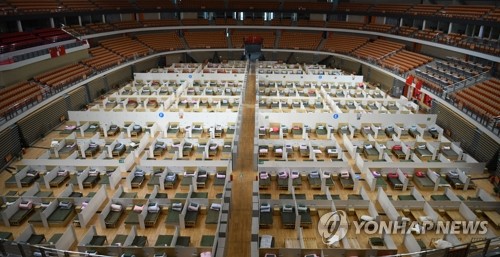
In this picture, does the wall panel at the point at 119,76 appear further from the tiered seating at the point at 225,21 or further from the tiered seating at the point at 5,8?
the tiered seating at the point at 225,21

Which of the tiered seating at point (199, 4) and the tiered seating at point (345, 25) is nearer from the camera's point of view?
the tiered seating at point (345, 25)

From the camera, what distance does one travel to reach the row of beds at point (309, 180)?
1537 centimetres

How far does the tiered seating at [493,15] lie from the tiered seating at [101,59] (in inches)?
1179

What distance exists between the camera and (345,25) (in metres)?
39.4

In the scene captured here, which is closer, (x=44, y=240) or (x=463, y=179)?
(x=44, y=240)

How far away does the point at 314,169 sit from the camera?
16.1 meters

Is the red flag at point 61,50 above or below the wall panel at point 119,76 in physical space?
above

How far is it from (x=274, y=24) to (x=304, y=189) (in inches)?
1197

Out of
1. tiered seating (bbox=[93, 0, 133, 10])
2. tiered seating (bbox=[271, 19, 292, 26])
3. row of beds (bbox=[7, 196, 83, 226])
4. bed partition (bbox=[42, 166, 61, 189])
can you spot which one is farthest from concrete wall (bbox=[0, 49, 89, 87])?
tiered seating (bbox=[271, 19, 292, 26])

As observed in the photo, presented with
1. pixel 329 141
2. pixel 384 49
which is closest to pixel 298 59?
pixel 384 49

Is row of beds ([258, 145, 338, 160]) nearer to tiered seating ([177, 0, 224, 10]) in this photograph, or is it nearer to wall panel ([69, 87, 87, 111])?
wall panel ([69, 87, 87, 111])

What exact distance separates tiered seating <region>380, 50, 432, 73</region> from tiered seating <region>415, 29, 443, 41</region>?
5.66ft

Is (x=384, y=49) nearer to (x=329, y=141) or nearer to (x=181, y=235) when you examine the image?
(x=329, y=141)

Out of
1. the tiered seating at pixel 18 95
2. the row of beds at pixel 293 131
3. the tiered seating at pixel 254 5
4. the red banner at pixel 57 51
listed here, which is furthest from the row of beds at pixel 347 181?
the tiered seating at pixel 254 5
